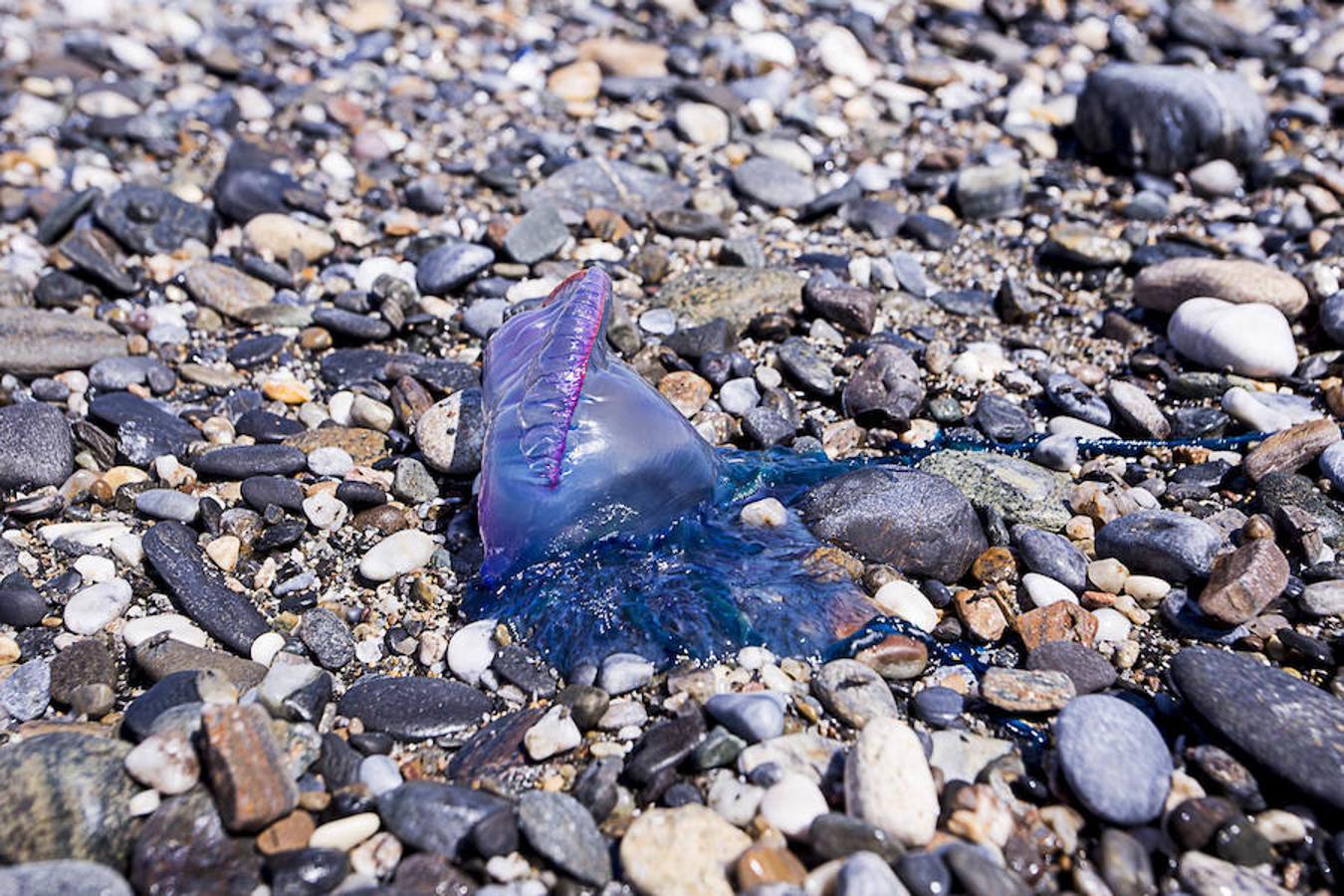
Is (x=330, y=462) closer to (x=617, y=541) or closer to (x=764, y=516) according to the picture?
→ (x=617, y=541)

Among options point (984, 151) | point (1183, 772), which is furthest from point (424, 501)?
point (984, 151)

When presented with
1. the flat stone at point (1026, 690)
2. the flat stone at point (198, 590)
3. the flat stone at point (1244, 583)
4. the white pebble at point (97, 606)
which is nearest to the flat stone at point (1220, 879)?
the flat stone at point (1026, 690)

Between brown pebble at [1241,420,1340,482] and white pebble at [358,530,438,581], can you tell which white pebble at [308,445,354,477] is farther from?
brown pebble at [1241,420,1340,482]

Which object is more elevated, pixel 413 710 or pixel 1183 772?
pixel 1183 772

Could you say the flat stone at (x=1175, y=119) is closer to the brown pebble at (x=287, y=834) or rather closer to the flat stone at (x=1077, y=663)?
the flat stone at (x=1077, y=663)

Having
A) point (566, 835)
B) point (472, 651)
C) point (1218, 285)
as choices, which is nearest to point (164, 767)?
point (472, 651)

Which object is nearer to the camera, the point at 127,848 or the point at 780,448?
the point at 127,848

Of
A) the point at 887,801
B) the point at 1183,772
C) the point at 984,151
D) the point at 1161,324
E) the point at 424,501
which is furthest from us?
the point at 984,151

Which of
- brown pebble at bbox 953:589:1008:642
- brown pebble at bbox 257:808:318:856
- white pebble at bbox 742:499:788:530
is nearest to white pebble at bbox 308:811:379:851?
brown pebble at bbox 257:808:318:856

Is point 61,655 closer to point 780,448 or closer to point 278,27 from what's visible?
point 780,448
